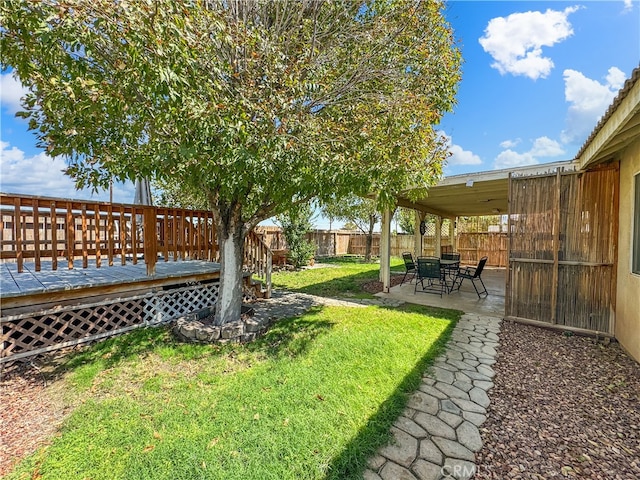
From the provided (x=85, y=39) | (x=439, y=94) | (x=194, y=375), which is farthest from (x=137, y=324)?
(x=439, y=94)

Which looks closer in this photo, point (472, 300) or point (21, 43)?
point (21, 43)

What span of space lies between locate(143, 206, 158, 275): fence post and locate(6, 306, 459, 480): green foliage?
1026mm

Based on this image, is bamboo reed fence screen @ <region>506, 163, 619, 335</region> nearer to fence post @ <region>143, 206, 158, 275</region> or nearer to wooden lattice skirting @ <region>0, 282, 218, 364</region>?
wooden lattice skirting @ <region>0, 282, 218, 364</region>

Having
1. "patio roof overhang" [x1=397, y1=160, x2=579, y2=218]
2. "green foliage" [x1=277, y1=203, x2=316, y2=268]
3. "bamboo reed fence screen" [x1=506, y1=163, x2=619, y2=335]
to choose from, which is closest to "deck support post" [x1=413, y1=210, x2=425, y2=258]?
"patio roof overhang" [x1=397, y1=160, x2=579, y2=218]

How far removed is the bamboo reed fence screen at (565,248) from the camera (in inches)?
171

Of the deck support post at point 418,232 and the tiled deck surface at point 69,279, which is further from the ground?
the deck support post at point 418,232

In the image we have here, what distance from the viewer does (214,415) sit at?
2.41 m

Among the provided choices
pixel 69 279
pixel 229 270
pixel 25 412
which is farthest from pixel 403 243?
pixel 25 412

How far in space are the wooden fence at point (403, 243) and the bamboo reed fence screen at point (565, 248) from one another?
794cm

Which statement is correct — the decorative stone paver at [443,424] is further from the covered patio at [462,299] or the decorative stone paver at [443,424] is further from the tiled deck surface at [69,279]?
the tiled deck surface at [69,279]

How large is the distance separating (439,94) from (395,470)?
492 cm

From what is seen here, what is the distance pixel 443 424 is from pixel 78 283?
455 cm

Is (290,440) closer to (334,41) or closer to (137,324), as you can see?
(137,324)

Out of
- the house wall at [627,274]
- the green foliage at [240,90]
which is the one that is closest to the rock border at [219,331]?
the green foliage at [240,90]
